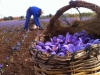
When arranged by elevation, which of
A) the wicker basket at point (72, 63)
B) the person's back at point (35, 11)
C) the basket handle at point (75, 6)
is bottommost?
the person's back at point (35, 11)

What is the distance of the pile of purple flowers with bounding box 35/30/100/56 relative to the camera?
1.71 metres

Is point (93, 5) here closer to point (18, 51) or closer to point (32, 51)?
point (32, 51)

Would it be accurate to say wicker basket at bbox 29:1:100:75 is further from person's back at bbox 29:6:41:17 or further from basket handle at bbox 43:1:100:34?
person's back at bbox 29:6:41:17

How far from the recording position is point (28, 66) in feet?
13.9

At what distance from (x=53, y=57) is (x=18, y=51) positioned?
4.56 meters

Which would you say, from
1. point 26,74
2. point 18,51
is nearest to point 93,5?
point 26,74

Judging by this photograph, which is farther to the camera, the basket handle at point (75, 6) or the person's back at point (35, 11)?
the person's back at point (35, 11)

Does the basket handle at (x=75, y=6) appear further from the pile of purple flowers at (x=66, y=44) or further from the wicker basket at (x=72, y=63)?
the wicker basket at (x=72, y=63)

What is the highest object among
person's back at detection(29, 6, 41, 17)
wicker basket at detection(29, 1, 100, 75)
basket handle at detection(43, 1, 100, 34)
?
basket handle at detection(43, 1, 100, 34)

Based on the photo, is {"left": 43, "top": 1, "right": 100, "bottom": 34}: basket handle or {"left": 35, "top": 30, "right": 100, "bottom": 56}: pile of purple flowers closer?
{"left": 35, "top": 30, "right": 100, "bottom": 56}: pile of purple flowers

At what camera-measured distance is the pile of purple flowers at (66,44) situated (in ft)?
5.60

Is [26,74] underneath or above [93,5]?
underneath

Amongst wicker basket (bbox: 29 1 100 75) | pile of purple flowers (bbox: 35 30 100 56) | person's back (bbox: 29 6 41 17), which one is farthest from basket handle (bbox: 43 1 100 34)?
person's back (bbox: 29 6 41 17)

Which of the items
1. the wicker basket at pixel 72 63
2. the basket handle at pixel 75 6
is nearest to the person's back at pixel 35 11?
the basket handle at pixel 75 6
